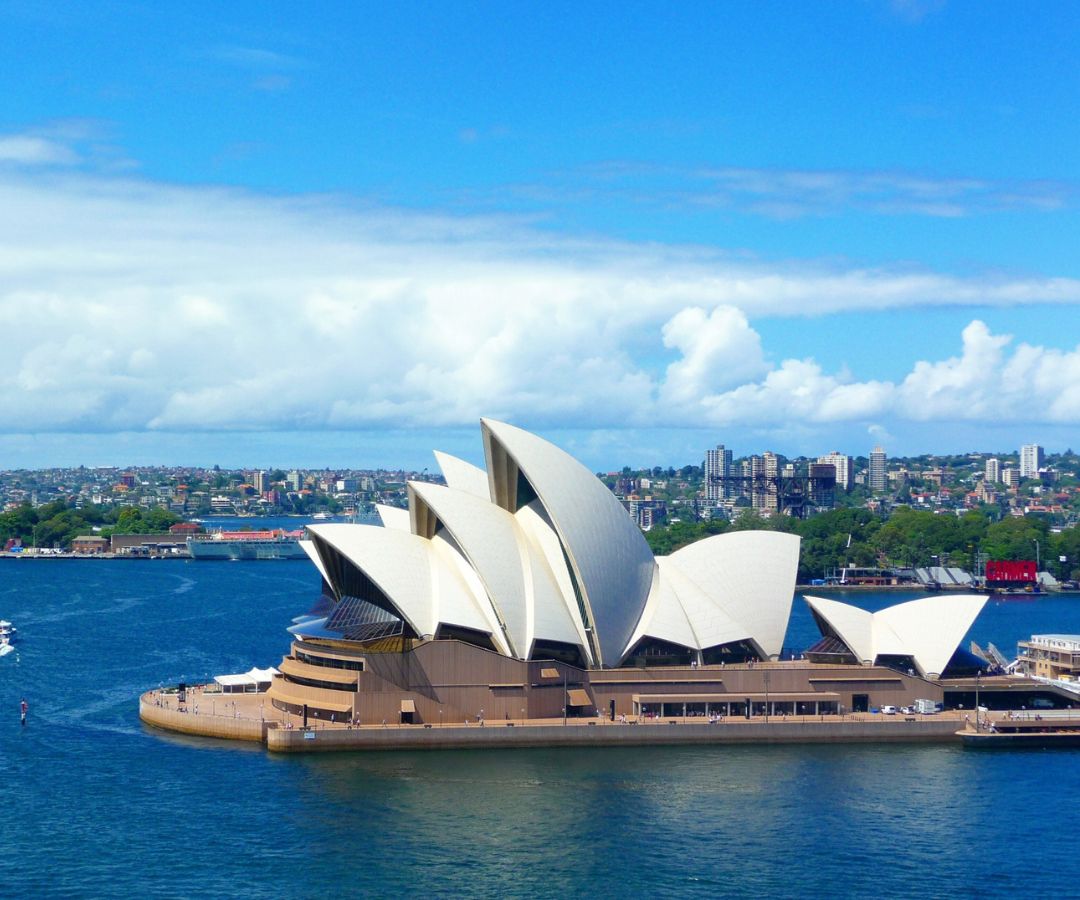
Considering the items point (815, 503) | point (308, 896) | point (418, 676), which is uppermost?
point (815, 503)

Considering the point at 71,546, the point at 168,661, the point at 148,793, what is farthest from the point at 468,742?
the point at 71,546

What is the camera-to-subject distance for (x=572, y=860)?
36344mm

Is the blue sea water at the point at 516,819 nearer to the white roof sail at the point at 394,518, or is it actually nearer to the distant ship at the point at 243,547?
the white roof sail at the point at 394,518

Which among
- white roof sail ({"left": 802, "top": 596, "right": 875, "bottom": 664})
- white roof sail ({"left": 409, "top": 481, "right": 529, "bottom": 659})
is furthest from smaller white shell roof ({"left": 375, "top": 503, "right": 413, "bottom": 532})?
white roof sail ({"left": 802, "top": 596, "right": 875, "bottom": 664})

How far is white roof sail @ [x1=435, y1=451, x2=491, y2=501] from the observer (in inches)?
2335

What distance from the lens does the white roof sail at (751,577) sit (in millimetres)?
55875

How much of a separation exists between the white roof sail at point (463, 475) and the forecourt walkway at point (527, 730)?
11669 mm

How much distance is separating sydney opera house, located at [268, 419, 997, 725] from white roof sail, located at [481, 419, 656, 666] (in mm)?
61

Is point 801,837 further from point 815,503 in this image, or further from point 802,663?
point 815,503

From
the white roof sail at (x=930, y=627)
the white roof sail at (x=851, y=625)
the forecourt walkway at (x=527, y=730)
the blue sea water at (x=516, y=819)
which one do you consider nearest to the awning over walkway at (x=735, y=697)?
the forecourt walkway at (x=527, y=730)

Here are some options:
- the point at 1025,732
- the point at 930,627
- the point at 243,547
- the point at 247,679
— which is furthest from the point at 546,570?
the point at 243,547

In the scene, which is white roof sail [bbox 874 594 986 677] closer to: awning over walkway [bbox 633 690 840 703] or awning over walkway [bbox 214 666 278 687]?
awning over walkway [bbox 633 690 840 703]

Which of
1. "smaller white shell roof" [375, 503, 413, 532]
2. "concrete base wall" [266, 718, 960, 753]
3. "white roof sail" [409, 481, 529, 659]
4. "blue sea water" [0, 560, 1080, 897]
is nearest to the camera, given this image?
"blue sea water" [0, 560, 1080, 897]

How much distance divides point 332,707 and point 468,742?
16.7 ft
